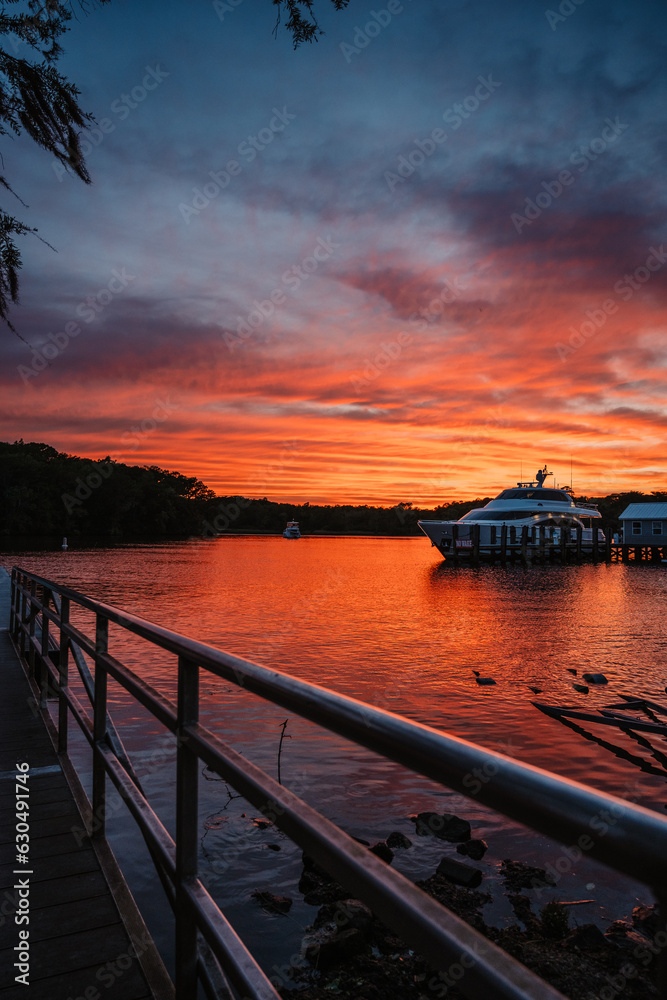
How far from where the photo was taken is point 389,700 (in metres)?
11.2

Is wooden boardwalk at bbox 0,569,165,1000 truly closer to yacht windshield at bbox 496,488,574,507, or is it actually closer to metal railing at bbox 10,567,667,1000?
metal railing at bbox 10,567,667,1000

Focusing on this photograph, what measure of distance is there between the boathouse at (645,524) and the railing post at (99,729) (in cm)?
6157

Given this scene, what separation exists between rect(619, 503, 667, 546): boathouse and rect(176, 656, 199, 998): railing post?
2460 inches

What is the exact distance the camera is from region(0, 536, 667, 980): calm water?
16.8 ft

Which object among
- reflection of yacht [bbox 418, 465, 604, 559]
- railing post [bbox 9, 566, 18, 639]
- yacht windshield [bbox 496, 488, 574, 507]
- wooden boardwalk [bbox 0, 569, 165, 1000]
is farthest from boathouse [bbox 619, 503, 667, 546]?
wooden boardwalk [bbox 0, 569, 165, 1000]

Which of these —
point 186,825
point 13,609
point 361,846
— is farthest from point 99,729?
point 13,609

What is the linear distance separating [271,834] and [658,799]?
3979 millimetres

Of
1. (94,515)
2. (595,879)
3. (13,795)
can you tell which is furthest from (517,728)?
(94,515)

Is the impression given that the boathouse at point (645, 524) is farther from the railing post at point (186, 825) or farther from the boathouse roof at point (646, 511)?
the railing post at point (186, 825)

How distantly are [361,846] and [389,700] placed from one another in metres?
10.5

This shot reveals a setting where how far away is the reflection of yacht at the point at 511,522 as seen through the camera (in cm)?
5472

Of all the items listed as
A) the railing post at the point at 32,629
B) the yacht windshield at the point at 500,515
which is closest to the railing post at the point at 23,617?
the railing post at the point at 32,629

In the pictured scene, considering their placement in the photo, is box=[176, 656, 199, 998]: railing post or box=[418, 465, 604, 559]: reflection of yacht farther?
box=[418, 465, 604, 559]: reflection of yacht

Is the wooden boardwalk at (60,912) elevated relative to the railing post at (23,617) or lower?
lower
